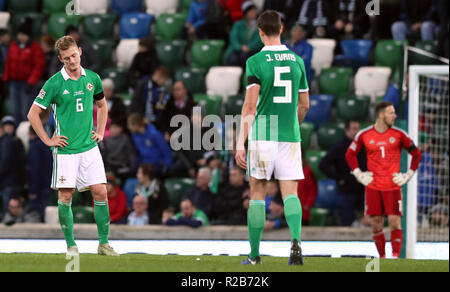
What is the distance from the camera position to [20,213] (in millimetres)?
14766

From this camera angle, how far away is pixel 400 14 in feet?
57.0

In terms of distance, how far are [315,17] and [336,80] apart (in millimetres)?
1196

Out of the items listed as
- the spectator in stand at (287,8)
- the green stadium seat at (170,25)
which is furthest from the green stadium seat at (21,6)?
the spectator in stand at (287,8)

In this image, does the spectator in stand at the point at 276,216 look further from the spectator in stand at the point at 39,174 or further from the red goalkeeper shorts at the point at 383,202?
the spectator in stand at the point at 39,174

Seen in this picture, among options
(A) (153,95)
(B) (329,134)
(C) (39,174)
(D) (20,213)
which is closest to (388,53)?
(B) (329,134)

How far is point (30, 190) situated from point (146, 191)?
1845 millimetres

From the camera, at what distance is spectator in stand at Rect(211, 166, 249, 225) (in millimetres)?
14328

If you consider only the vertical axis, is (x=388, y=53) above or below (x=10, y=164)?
above

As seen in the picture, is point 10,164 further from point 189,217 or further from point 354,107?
point 354,107

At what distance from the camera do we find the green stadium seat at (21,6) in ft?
61.3
